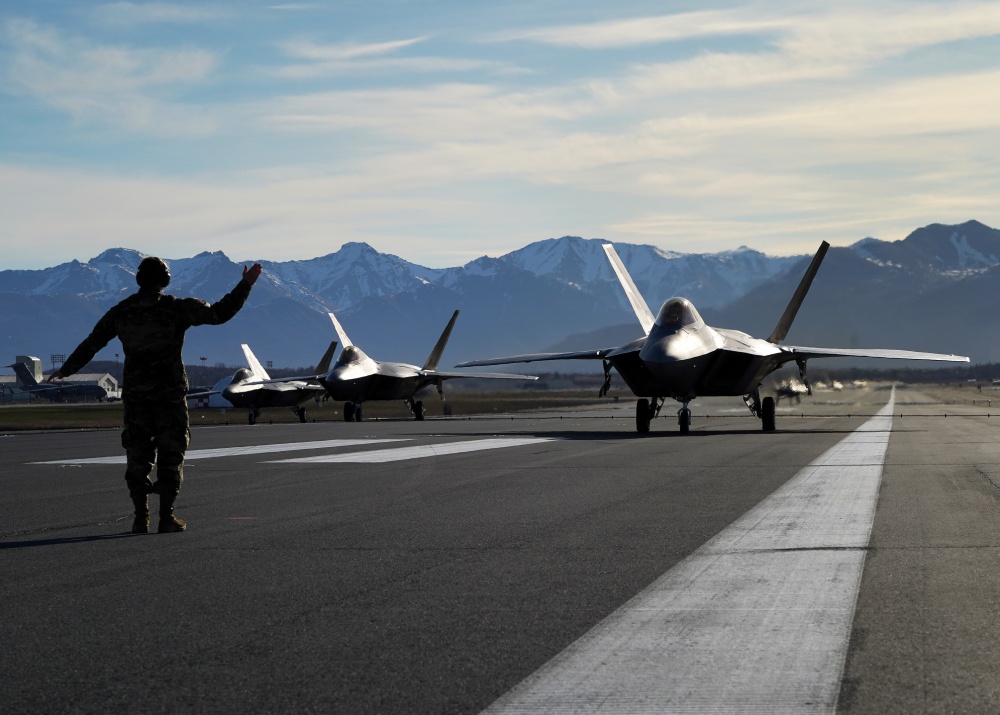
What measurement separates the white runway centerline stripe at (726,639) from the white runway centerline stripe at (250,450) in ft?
42.9

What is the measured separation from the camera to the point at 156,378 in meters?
9.47

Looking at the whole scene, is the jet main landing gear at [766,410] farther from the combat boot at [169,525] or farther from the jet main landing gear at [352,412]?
the combat boot at [169,525]

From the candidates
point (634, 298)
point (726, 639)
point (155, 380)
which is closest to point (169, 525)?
point (155, 380)

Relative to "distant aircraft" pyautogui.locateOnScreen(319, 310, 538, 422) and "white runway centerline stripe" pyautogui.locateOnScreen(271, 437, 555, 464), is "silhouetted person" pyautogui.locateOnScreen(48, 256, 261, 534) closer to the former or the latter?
"white runway centerline stripe" pyautogui.locateOnScreen(271, 437, 555, 464)

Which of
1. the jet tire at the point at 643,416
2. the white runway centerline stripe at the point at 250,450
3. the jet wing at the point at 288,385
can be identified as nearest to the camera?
the white runway centerline stripe at the point at 250,450

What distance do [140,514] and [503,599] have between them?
4.41 meters

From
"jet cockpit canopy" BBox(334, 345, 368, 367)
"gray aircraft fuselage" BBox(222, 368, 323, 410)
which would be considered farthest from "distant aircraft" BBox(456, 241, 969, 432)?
"gray aircraft fuselage" BBox(222, 368, 323, 410)

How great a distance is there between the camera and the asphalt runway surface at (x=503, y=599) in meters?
4.54

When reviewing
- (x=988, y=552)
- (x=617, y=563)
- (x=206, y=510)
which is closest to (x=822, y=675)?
(x=617, y=563)

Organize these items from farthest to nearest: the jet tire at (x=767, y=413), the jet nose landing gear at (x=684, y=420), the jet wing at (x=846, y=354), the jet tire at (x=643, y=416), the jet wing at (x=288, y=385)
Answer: the jet wing at (x=288, y=385)
the jet wing at (x=846, y=354)
the jet tire at (x=767, y=413)
the jet tire at (x=643, y=416)
the jet nose landing gear at (x=684, y=420)

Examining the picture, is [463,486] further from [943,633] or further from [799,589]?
[943,633]

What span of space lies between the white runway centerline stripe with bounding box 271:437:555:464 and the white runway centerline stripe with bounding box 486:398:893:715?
415 inches

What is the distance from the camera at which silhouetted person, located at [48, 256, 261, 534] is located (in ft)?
31.1

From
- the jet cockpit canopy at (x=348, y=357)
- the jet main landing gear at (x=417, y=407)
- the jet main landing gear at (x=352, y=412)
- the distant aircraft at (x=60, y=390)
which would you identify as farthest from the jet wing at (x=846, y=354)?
the distant aircraft at (x=60, y=390)
